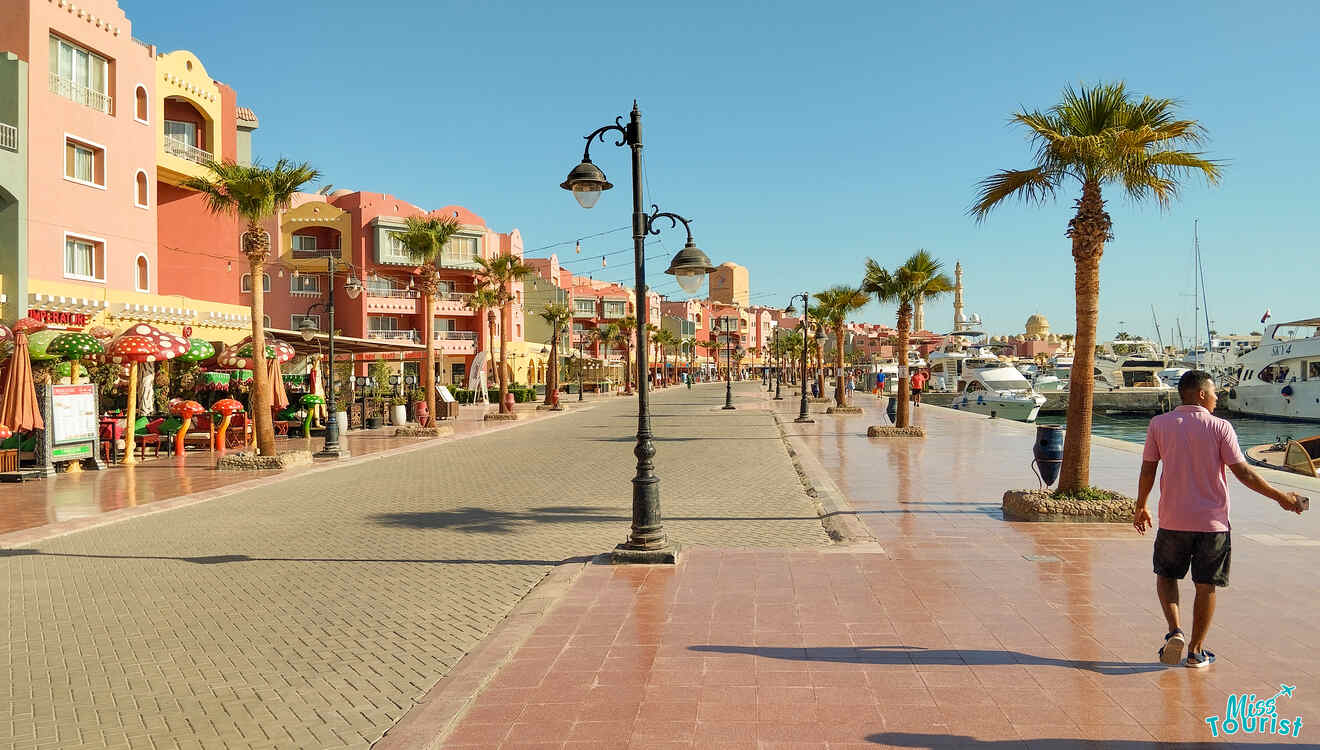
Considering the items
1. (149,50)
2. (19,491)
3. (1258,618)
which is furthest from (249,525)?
(149,50)

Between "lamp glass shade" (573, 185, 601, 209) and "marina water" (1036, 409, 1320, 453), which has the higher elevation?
"lamp glass shade" (573, 185, 601, 209)

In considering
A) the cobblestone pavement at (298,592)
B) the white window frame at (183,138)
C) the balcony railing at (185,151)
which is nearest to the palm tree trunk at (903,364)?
the cobblestone pavement at (298,592)

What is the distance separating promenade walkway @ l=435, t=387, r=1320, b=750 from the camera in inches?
161

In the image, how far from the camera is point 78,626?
6.17 m

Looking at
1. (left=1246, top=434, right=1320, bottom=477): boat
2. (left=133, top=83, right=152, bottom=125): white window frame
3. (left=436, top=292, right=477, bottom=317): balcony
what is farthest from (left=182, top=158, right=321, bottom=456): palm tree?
(left=436, top=292, right=477, bottom=317): balcony

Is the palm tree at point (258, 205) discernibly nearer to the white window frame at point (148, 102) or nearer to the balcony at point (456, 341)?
the white window frame at point (148, 102)

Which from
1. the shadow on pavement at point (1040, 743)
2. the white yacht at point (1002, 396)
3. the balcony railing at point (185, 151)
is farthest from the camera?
the white yacht at point (1002, 396)

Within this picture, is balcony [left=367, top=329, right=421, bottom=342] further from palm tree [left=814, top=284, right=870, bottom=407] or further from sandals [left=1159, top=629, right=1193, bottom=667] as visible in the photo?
sandals [left=1159, top=629, right=1193, bottom=667]

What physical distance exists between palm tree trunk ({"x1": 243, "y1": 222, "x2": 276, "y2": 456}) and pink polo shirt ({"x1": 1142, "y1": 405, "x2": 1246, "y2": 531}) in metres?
15.7

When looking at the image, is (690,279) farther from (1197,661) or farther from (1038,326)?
(1038,326)

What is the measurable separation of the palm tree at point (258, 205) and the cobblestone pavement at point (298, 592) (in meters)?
2.70

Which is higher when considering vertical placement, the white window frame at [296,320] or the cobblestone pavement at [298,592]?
the white window frame at [296,320]

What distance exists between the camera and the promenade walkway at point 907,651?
408cm

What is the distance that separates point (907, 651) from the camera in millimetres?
5184
